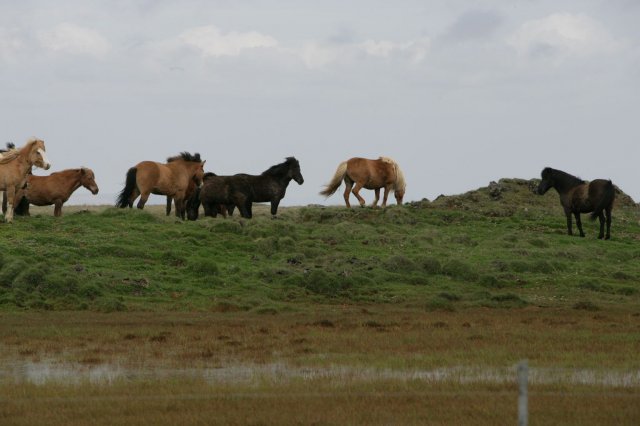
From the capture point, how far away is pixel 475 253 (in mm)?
32094

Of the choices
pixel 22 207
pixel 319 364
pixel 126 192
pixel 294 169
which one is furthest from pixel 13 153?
pixel 319 364

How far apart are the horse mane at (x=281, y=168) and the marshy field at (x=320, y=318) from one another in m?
1.62

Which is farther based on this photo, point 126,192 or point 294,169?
point 294,169

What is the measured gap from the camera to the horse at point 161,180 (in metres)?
36.1

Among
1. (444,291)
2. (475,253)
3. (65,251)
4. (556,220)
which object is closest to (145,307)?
(65,251)

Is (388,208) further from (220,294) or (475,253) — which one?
(220,294)

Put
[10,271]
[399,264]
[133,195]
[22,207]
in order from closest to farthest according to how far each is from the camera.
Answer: [10,271]
[399,264]
[22,207]
[133,195]

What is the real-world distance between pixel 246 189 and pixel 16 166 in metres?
8.31

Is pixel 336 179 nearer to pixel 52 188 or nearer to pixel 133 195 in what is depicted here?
pixel 133 195

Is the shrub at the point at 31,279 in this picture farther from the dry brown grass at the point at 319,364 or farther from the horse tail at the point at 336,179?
the horse tail at the point at 336,179

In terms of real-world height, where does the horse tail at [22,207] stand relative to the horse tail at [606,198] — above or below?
below

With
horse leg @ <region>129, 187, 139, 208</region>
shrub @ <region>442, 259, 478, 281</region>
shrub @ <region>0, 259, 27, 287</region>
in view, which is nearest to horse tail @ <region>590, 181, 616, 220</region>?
shrub @ <region>442, 259, 478, 281</region>

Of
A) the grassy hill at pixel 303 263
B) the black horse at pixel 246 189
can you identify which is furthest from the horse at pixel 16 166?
the black horse at pixel 246 189

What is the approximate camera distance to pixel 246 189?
3662cm
